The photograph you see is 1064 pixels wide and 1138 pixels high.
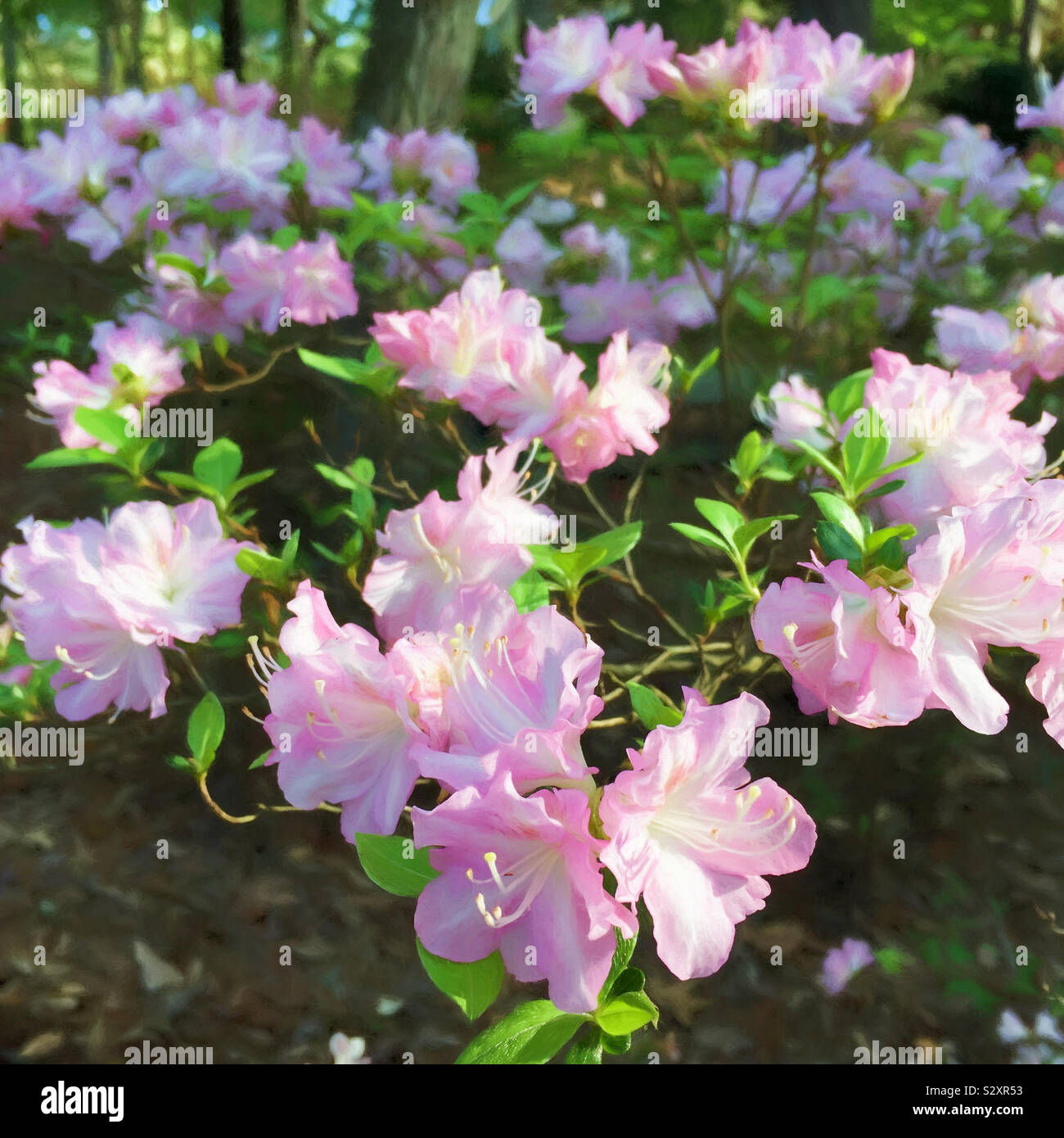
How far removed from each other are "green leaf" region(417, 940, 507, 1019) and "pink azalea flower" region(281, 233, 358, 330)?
32.5 inches

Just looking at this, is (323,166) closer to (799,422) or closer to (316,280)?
(316,280)

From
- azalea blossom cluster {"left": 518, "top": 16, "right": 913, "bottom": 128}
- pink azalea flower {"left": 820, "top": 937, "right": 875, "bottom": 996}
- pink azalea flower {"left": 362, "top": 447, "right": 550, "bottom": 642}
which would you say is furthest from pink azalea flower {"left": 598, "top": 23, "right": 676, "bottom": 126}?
pink azalea flower {"left": 820, "top": 937, "right": 875, "bottom": 996}

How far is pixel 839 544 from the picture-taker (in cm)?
64

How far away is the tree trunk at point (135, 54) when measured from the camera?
4.50 ft

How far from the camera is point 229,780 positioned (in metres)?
1.64

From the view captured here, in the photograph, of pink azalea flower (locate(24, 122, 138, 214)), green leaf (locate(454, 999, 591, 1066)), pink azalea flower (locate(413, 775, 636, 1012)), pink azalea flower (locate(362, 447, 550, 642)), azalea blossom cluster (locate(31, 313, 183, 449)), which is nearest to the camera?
pink azalea flower (locate(413, 775, 636, 1012))

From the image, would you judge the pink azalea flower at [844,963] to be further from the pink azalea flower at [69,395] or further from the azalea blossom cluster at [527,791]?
the pink azalea flower at [69,395]

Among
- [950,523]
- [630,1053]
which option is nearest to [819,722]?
[630,1053]

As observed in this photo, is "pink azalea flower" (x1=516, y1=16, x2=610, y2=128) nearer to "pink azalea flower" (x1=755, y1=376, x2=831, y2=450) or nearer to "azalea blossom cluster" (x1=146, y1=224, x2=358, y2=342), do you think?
"azalea blossom cluster" (x1=146, y1=224, x2=358, y2=342)

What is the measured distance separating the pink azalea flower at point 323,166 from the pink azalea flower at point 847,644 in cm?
95

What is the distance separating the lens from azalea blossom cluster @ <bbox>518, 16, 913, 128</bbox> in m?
0.98

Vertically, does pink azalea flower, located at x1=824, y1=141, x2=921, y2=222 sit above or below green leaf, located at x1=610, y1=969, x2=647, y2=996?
above

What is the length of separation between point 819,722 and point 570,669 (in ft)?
3.58
